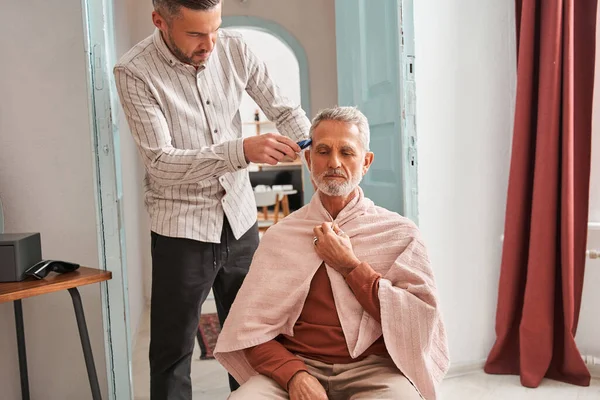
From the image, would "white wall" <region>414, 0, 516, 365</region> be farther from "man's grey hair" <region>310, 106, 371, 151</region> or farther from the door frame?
the door frame

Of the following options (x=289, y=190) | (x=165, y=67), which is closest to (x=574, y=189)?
(x=165, y=67)

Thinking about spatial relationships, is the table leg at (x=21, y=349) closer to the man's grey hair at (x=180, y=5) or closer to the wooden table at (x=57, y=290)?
the wooden table at (x=57, y=290)

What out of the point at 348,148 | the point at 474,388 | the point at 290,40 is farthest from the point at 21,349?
the point at 290,40

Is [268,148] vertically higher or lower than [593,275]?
higher

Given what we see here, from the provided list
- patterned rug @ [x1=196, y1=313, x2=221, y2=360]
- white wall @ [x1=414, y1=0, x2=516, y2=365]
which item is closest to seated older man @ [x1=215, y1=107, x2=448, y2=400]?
white wall @ [x1=414, y1=0, x2=516, y2=365]

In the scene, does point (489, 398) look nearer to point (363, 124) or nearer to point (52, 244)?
point (363, 124)

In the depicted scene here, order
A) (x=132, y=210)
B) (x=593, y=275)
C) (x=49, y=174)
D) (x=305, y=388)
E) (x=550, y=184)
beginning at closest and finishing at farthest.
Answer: (x=305, y=388), (x=49, y=174), (x=550, y=184), (x=593, y=275), (x=132, y=210)

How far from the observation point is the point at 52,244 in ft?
6.97

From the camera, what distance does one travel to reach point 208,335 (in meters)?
3.50

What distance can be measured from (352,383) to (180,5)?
1.13 m

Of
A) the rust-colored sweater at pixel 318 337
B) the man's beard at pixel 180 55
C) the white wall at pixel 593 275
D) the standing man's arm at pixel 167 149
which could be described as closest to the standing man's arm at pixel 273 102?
the man's beard at pixel 180 55

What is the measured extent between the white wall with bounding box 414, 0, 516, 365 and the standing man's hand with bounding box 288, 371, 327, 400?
1407mm

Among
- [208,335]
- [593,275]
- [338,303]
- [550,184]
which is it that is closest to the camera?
[338,303]

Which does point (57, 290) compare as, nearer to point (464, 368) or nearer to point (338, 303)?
point (338, 303)
